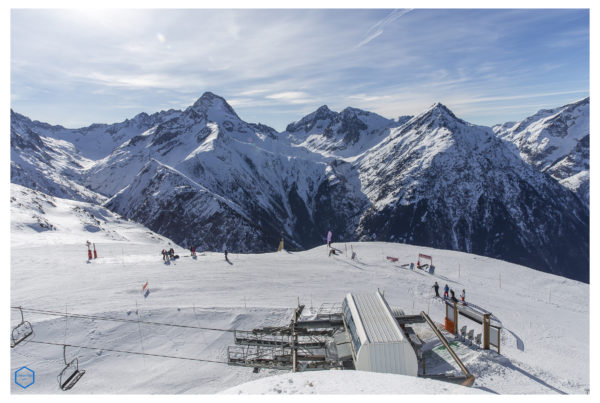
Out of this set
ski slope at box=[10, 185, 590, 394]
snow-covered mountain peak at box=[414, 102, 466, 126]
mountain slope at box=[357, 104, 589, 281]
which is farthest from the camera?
snow-covered mountain peak at box=[414, 102, 466, 126]

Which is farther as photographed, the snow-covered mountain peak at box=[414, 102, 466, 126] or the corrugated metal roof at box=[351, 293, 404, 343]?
the snow-covered mountain peak at box=[414, 102, 466, 126]

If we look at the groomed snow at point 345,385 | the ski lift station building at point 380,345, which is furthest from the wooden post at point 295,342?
the groomed snow at point 345,385

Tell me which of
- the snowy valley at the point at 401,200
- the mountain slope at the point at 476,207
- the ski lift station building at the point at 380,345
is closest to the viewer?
the ski lift station building at the point at 380,345

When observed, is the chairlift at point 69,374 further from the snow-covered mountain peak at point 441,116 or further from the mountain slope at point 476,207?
the snow-covered mountain peak at point 441,116

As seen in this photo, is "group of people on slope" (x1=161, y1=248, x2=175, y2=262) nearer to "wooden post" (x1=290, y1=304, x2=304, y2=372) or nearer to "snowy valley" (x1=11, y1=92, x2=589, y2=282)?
"wooden post" (x1=290, y1=304, x2=304, y2=372)

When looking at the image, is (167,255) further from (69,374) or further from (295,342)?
(295,342)

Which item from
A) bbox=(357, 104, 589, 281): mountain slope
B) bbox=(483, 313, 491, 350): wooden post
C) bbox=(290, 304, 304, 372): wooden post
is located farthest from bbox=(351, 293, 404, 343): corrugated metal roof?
bbox=(357, 104, 589, 281): mountain slope

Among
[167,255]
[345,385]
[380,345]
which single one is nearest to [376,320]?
[380,345]
